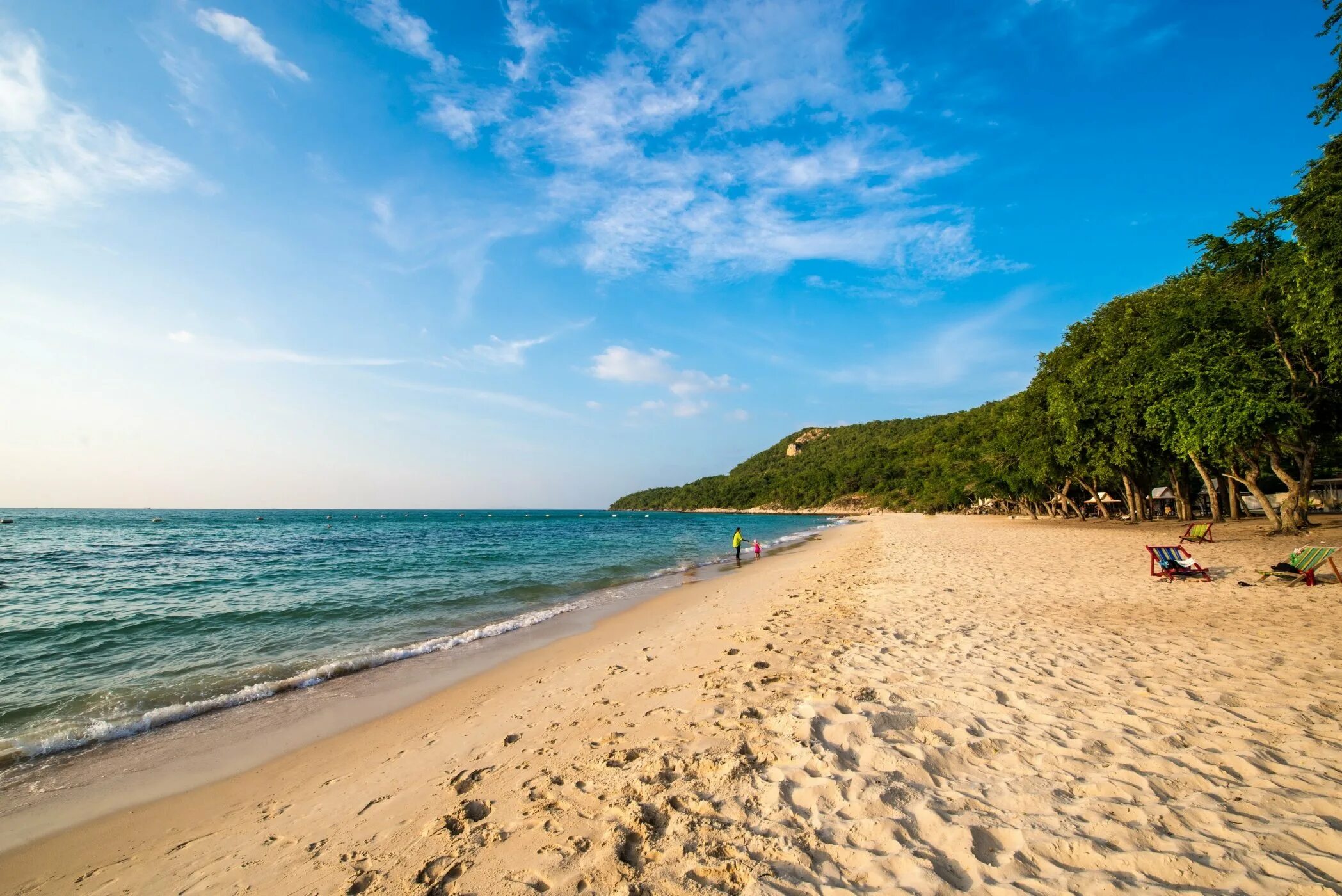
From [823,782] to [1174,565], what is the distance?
44.7 feet

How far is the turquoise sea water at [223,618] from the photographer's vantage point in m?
8.07

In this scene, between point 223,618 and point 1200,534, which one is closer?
point 223,618

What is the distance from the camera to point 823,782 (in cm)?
405

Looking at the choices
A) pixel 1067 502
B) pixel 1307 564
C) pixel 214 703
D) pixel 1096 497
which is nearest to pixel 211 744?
pixel 214 703

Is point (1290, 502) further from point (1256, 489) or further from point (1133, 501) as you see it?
point (1133, 501)

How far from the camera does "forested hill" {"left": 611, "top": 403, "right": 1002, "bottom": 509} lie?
224 feet

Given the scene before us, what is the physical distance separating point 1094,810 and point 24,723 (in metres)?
12.3

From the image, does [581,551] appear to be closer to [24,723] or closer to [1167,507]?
[24,723]

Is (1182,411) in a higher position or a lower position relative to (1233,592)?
higher

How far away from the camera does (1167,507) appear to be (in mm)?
50000

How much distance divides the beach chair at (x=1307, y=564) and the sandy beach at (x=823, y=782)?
3088 millimetres

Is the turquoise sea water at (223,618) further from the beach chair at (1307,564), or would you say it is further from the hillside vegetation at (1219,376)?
the hillside vegetation at (1219,376)

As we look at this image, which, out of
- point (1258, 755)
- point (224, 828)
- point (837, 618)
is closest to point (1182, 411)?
point (837, 618)

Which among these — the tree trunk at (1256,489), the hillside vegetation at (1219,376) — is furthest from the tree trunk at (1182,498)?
the tree trunk at (1256,489)
